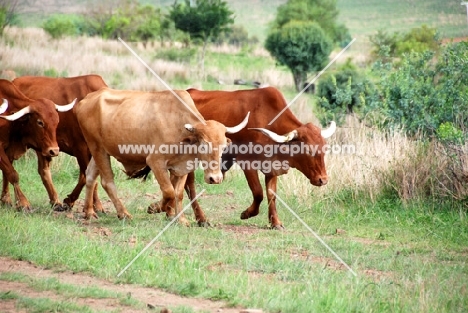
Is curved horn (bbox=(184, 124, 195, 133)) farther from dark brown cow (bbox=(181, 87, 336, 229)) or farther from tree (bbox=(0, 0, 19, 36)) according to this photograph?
tree (bbox=(0, 0, 19, 36))

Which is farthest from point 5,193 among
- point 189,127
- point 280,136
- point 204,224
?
point 280,136

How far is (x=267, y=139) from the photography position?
12031 mm

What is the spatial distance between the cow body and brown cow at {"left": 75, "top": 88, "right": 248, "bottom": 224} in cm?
47

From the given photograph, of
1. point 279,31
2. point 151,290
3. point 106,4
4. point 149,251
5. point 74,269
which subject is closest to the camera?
point 151,290

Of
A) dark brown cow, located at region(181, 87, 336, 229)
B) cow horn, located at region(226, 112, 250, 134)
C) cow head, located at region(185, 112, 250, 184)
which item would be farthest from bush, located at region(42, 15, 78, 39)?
cow head, located at region(185, 112, 250, 184)

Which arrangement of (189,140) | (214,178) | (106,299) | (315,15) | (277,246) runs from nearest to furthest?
(106,299)
(277,246)
(214,178)
(189,140)
(315,15)

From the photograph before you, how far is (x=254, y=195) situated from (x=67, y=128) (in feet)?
10.2

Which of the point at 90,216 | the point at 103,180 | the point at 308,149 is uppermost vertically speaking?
the point at 308,149

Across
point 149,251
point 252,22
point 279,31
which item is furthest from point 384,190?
point 252,22

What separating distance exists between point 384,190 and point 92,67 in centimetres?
1918

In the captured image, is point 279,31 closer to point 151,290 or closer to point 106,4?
point 106,4

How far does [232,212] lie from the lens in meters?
13.3

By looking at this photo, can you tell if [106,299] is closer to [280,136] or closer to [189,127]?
[189,127]

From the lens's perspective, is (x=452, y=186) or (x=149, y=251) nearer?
(x=149, y=251)
